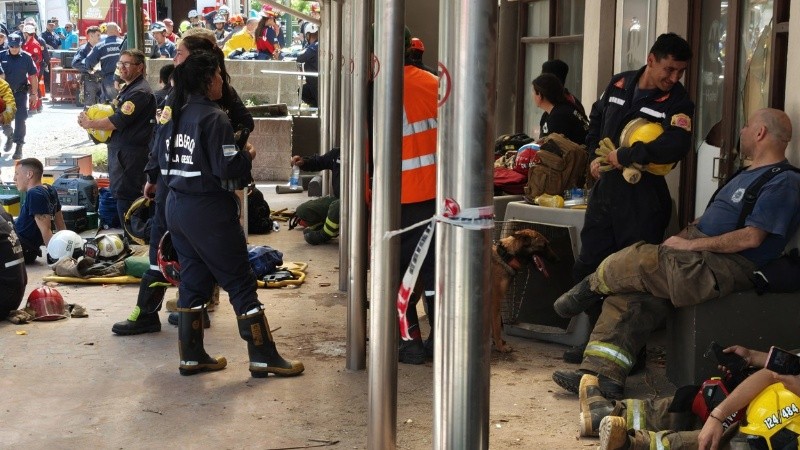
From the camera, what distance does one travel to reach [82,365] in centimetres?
717

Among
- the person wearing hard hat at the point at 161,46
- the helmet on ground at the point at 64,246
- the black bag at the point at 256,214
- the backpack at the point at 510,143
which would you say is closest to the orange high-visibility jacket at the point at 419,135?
the backpack at the point at 510,143

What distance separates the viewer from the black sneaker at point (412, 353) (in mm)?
7086

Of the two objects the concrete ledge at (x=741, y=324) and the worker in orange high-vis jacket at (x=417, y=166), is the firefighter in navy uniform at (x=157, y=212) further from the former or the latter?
the concrete ledge at (x=741, y=324)

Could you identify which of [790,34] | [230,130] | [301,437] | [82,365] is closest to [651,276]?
[790,34]

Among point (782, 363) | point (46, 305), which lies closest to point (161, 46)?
point (46, 305)

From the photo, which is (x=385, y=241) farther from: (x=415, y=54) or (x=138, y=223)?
(x=138, y=223)

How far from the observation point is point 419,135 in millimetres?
6922

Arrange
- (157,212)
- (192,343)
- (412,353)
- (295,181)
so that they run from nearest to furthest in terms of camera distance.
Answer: (192,343) < (412,353) < (157,212) < (295,181)

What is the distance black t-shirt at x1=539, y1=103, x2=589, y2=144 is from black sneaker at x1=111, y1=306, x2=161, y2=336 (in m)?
3.16

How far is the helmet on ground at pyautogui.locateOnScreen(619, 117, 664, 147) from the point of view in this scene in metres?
6.54

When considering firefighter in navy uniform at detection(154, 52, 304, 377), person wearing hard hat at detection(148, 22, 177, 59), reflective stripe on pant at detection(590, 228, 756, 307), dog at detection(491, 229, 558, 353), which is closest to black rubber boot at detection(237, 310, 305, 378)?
firefighter in navy uniform at detection(154, 52, 304, 377)

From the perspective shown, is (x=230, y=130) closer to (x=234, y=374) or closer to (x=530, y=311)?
(x=234, y=374)

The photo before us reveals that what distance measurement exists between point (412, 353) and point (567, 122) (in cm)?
242

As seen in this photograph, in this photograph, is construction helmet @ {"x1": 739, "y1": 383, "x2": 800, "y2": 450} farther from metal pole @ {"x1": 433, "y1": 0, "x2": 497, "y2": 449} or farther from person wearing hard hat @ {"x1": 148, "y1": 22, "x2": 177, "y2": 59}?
person wearing hard hat @ {"x1": 148, "y1": 22, "x2": 177, "y2": 59}
